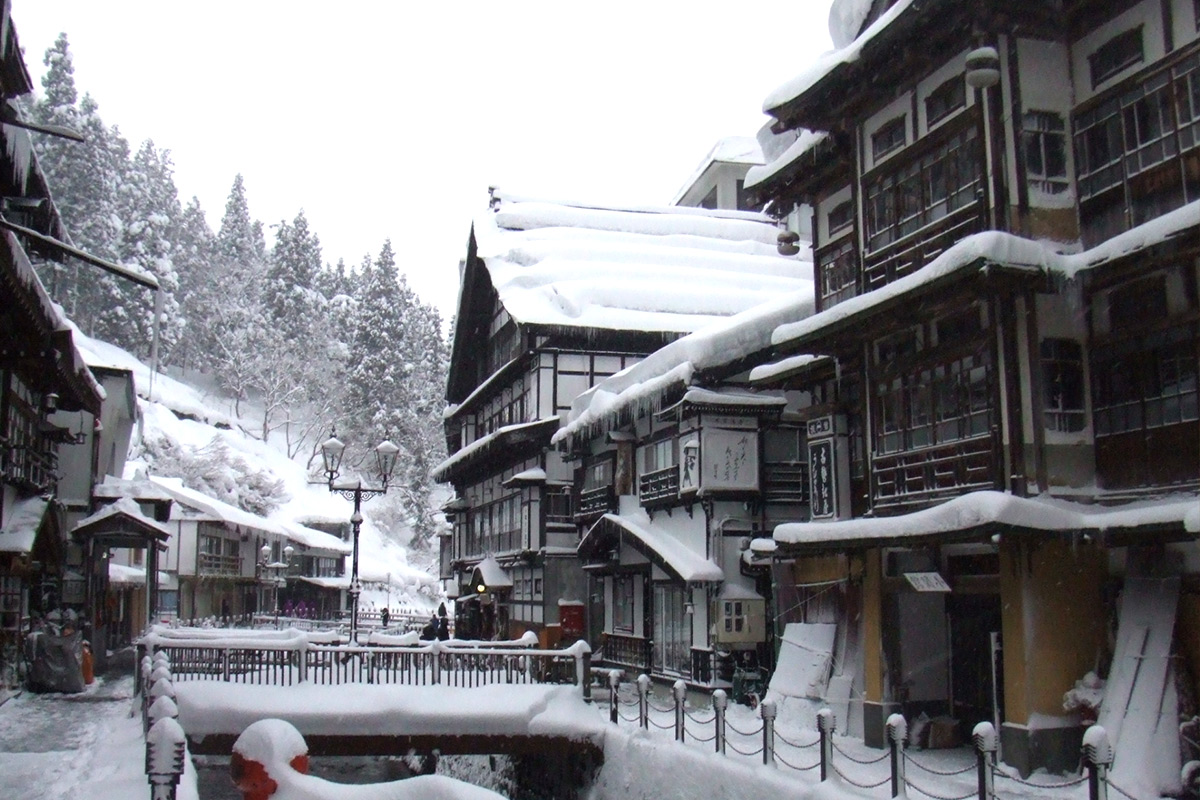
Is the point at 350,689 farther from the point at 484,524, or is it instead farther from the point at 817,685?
the point at 484,524

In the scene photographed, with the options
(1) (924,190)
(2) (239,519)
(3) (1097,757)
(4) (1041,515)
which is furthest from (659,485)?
(2) (239,519)

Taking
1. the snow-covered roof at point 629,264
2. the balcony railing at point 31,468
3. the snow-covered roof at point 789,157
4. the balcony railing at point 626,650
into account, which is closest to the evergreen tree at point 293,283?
the snow-covered roof at point 629,264

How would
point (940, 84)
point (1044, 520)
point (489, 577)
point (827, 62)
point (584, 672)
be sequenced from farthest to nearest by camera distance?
point (489, 577)
point (584, 672)
point (827, 62)
point (940, 84)
point (1044, 520)

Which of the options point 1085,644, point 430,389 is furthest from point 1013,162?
point 430,389

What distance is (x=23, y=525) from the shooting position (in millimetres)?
25531

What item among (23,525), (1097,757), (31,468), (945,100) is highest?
(945,100)

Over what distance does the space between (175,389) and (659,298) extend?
66577 millimetres

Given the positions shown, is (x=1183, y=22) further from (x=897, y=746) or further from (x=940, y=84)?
(x=897, y=746)

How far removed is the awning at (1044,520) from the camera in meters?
15.3

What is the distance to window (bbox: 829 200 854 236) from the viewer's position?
24.3 meters

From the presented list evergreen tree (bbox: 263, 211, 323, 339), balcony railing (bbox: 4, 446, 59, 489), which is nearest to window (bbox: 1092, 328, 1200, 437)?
balcony railing (bbox: 4, 446, 59, 489)

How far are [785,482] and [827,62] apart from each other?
11563 mm

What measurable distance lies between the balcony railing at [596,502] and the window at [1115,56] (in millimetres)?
20942

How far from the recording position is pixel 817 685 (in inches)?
890
